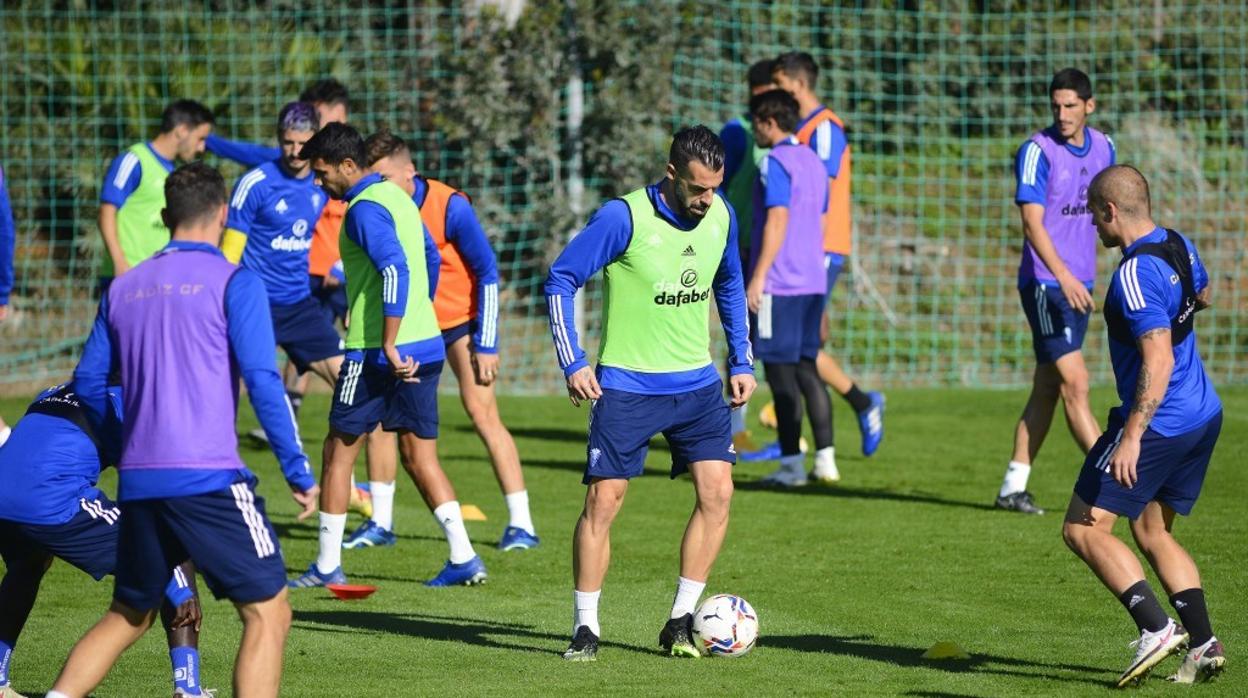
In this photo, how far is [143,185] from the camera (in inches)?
440

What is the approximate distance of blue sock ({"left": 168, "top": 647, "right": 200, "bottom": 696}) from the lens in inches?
217

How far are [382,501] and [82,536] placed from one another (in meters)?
3.28

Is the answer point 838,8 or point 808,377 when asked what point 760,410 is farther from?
point 838,8

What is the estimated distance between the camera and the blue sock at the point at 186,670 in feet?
18.1

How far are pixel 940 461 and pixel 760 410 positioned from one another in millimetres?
2681

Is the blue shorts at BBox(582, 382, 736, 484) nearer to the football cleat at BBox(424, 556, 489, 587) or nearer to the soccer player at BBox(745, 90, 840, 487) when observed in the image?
the football cleat at BBox(424, 556, 489, 587)

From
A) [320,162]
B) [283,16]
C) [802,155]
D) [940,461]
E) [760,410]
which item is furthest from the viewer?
[283,16]

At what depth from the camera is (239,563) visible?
486 centimetres

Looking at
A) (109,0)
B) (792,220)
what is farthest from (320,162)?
(109,0)

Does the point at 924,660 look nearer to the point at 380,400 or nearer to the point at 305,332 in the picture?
the point at 380,400

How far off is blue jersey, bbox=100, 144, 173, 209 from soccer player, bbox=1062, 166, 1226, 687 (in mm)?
6999

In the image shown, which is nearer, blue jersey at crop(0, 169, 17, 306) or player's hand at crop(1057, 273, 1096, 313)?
blue jersey at crop(0, 169, 17, 306)

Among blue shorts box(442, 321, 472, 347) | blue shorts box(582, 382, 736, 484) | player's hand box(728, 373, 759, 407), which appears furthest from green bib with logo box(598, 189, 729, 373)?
blue shorts box(442, 321, 472, 347)

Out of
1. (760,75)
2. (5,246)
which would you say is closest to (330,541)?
(5,246)
